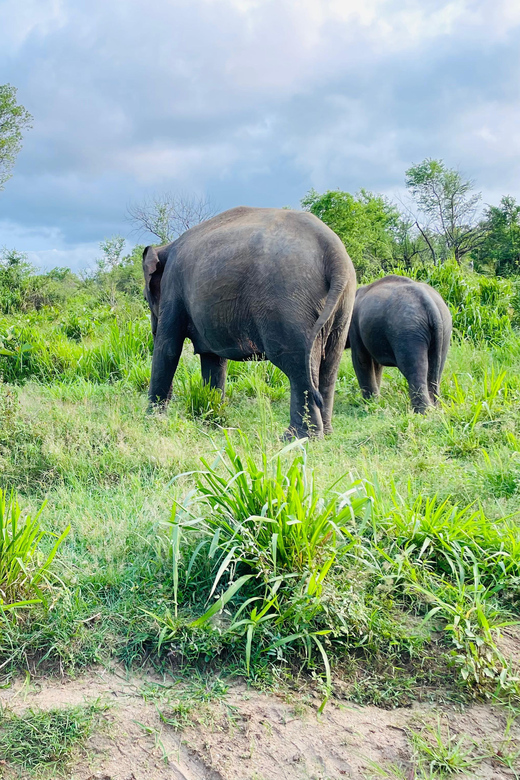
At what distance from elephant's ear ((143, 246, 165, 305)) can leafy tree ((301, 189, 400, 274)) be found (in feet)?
89.4

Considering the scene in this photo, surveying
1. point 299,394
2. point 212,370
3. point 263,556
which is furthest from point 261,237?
point 263,556

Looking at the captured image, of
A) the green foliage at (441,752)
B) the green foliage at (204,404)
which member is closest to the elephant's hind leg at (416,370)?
the green foliage at (204,404)

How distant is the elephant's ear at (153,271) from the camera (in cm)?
630

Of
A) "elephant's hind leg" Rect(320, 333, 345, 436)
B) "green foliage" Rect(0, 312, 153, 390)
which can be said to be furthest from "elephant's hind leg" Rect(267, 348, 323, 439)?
"green foliage" Rect(0, 312, 153, 390)

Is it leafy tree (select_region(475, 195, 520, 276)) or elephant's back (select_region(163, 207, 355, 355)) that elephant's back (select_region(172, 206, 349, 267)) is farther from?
leafy tree (select_region(475, 195, 520, 276))

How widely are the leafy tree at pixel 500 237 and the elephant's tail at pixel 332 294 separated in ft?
88.9

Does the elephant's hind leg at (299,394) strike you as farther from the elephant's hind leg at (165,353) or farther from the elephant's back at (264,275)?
the elephant's hind leg at (165,353)

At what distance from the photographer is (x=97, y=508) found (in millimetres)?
3373

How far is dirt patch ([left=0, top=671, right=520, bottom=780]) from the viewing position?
1.85m

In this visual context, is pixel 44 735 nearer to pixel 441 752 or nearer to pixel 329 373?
pixel 441 752

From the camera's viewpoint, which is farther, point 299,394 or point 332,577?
point 299,394

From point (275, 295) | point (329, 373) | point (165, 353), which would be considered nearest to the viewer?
point (275, 295)

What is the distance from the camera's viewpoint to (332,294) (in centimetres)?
477

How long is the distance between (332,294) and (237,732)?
342 cm
